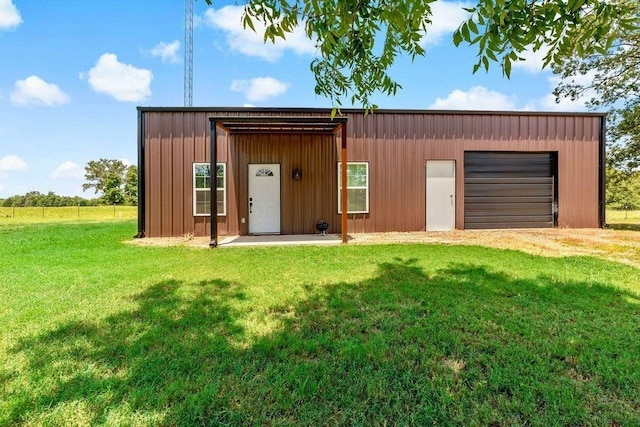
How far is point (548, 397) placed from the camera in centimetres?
166

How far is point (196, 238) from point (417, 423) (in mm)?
7276

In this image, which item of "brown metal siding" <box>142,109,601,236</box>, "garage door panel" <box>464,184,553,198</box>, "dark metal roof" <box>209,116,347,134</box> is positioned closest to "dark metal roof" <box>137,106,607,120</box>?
"brown metal siding" <box>142,109,601,236</box>

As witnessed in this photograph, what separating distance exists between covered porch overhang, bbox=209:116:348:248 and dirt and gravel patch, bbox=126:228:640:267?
0.74 meters

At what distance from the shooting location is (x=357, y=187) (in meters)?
8.47

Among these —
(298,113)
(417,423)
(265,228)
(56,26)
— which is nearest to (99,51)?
(56,26)

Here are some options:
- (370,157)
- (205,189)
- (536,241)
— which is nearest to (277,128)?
(205,189)

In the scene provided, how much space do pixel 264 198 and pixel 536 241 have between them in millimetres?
6511

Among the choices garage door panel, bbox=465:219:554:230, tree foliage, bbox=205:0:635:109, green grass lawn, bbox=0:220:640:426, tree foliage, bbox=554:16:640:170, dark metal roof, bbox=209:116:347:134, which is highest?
tree foliage, bbox=554:16:640:170

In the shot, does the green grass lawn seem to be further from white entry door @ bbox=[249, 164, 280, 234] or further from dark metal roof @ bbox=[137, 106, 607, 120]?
dark metal roof @ bbox=[137, 106, 607, 120]

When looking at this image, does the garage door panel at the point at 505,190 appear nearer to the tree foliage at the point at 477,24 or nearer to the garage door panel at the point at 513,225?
the garage door panel at the point at 513,225

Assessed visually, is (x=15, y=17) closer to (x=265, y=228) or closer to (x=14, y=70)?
(x=14, y=70)

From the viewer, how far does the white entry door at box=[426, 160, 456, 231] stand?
8.75m

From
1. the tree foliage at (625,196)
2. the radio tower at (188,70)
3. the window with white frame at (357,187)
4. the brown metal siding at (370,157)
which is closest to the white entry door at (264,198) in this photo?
the brown metal siding at (370,157)

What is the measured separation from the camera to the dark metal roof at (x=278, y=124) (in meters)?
6.68
